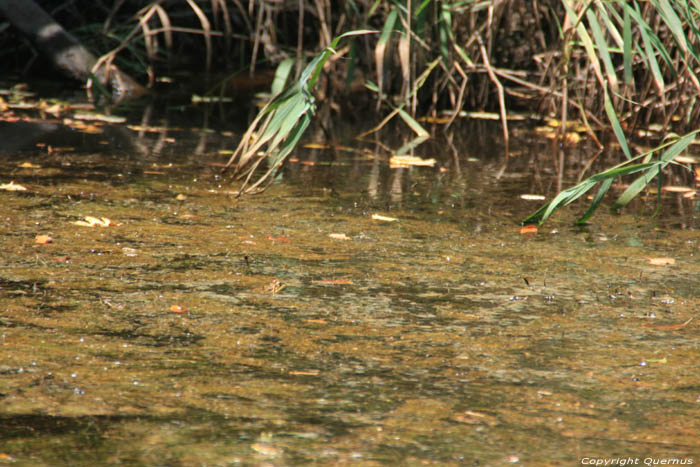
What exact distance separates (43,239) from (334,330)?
38.6 inches

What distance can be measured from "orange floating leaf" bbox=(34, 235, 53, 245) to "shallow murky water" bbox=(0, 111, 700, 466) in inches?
1.3

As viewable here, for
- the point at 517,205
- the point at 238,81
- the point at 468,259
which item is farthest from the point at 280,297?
the point at 238,81

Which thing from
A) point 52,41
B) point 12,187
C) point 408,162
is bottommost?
point 12,187

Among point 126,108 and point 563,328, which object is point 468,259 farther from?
point 126,108

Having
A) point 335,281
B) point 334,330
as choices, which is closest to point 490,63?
point 335,281

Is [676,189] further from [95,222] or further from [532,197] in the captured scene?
[95,222]

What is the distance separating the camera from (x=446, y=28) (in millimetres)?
4285

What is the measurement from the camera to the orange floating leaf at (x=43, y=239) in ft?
8.62

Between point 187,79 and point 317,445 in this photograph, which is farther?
point 187,79

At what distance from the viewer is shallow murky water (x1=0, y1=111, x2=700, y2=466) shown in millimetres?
1567

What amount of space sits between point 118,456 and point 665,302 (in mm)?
1386

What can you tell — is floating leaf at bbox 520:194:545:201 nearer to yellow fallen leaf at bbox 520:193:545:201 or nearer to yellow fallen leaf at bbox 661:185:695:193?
yellow fallen leaf at bbox 520:193:545:201

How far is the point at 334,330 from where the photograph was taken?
2072 millimetres

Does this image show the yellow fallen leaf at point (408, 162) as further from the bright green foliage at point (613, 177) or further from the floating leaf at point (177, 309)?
the floating leaf at point (177, 309)
